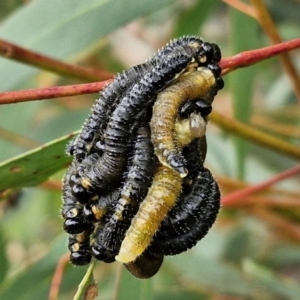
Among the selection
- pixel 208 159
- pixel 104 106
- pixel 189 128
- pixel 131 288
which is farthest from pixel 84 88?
pixel 208 159

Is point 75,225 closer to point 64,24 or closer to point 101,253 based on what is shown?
point 101,253

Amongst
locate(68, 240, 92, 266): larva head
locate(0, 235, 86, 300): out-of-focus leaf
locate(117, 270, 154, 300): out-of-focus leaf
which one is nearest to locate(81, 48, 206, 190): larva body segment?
locate(68, 240, 92, 266): larva head

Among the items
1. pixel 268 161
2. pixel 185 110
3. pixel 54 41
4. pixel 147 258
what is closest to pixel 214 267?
pixel 268 161

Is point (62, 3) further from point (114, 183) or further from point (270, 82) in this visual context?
point (270, 82)

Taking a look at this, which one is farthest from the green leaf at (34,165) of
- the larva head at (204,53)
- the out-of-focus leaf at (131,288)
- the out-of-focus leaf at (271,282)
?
the out-of-focus leaf at (271,282)

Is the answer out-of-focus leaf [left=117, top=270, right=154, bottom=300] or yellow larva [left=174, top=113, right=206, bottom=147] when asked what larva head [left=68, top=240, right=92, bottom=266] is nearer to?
yellow larva [left=174, top=113, right=206, bottom=147]

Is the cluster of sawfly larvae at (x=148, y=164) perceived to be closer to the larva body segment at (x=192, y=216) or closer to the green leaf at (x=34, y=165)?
the larva body segment at (x=192, y=216)
